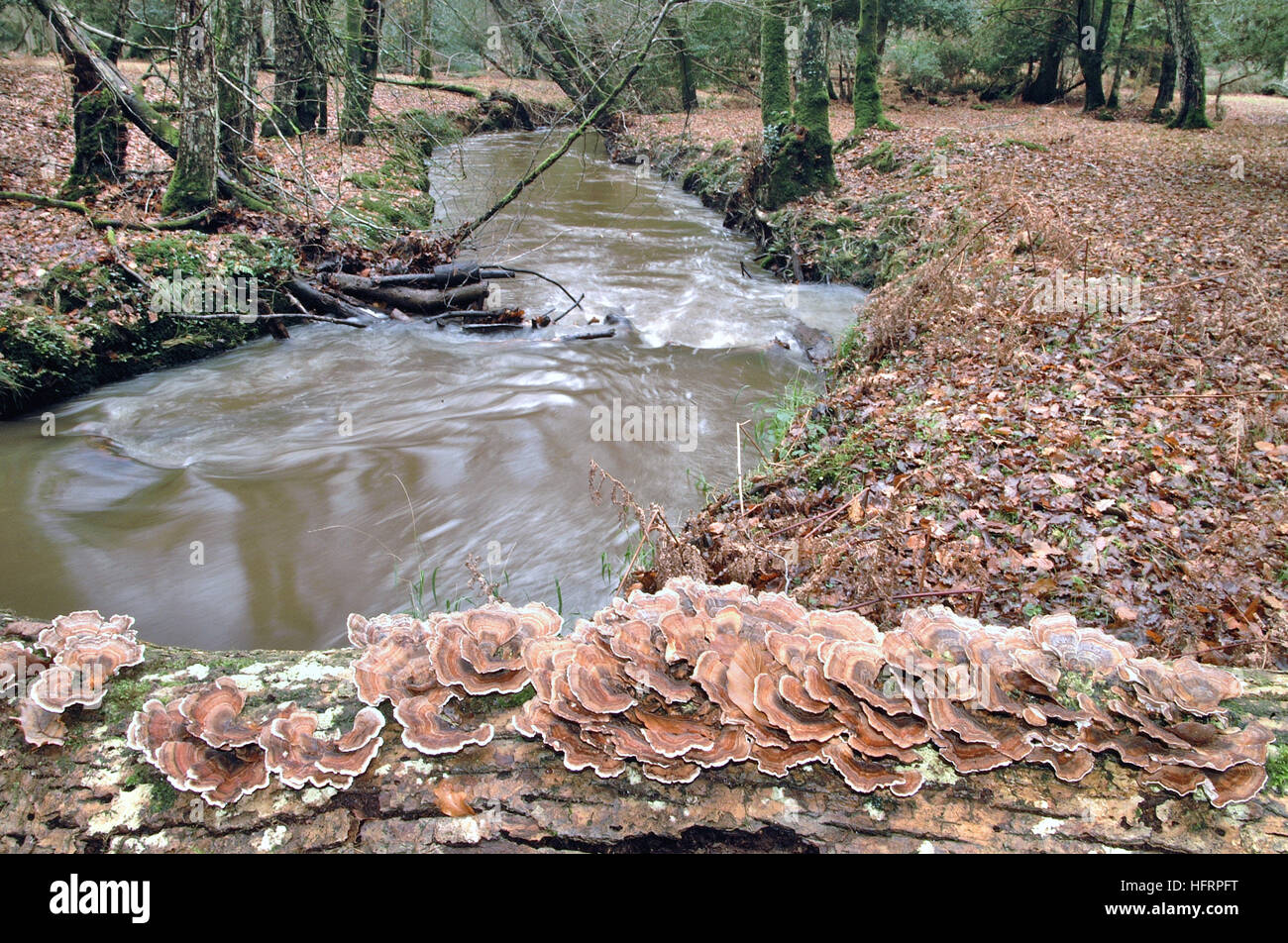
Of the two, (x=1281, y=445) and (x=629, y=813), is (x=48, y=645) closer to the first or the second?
(x=629, y=813)

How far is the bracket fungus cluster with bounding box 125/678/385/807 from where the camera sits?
1962 millimetres

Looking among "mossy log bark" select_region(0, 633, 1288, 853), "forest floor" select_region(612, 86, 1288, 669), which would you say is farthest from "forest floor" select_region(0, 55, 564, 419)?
"mossy log bark" select_region(0, 633, 1288, 853)

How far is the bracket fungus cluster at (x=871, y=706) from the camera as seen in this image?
198cm

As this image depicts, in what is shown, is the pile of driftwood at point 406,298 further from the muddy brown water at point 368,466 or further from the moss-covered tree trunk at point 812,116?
the moss-covered tree trunk at point 812,116

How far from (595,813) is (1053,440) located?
4897mm

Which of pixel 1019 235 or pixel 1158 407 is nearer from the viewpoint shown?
pixel 1158 407

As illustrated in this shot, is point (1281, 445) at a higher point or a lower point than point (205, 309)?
lower

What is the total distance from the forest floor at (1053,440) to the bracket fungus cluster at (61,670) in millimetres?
2684

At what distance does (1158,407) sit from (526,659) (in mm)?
5915

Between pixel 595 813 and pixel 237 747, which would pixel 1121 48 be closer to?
pixel 595 813

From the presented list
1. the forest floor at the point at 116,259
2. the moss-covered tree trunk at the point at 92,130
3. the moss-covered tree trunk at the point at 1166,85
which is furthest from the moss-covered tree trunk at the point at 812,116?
the moss-covered tree trunk at the point at 1166,85

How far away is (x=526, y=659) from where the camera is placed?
2209 mm

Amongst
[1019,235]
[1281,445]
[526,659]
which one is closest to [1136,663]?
[526,659]

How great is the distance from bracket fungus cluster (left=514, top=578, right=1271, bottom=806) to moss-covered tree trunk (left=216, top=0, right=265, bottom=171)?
9.31 metres
